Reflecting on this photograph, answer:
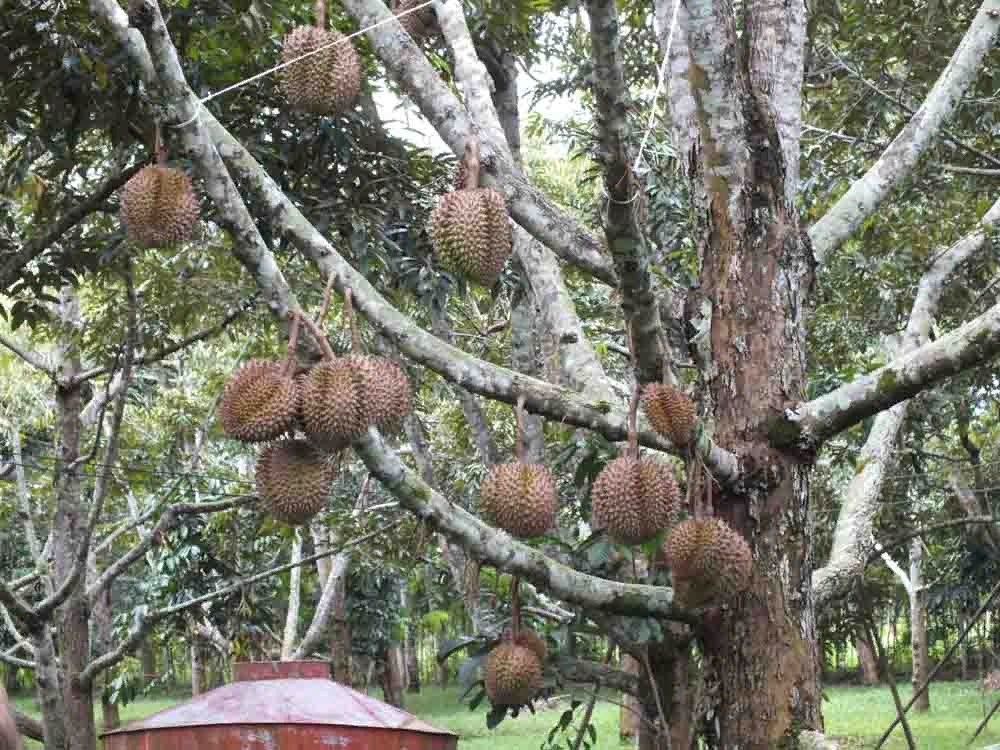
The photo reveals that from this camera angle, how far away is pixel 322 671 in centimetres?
498

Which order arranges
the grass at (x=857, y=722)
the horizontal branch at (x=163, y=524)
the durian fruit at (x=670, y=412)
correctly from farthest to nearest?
the grass at (x=857, y=722)
the horizontal branch at (x=163, y=524)
the durian fruit at (x=670, y=412)

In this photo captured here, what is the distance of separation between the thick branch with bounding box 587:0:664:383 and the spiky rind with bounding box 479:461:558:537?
52 centimetres

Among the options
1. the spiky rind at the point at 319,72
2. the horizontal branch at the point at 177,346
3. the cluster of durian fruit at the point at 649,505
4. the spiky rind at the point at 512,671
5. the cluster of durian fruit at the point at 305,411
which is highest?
the horizontal branch at the point at 177,346

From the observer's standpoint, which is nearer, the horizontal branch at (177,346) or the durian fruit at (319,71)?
the durian fruit at (319,71)

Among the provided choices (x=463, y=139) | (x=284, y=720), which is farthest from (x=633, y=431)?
(x=284, y=720)

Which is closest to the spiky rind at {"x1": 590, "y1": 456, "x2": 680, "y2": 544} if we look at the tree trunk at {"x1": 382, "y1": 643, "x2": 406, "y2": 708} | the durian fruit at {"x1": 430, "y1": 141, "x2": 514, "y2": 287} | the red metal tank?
the durian fruit at {"x1": 430, "y1": 141, "x2": 514, "y2": 287}

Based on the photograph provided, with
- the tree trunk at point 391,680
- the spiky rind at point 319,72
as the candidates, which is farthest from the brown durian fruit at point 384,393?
the tree trunk at point 391,680

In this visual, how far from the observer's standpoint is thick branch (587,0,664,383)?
2.84 metres

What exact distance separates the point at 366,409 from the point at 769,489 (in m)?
1.56

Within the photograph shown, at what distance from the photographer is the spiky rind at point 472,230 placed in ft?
9.63

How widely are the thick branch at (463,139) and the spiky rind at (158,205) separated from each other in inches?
46.2

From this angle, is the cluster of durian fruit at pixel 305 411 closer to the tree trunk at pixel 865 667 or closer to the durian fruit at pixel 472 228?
the durian fruit at pixel 472 228

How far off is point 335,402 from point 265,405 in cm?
15

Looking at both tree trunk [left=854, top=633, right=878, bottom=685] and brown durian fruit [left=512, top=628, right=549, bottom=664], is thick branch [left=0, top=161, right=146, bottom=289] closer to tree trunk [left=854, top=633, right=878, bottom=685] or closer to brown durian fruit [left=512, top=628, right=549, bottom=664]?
brown durian fruit [left=512, top=628, right=549, bottom=664]
